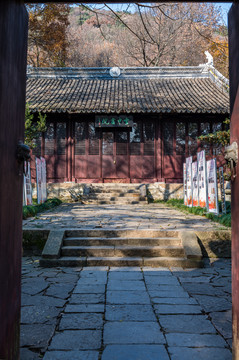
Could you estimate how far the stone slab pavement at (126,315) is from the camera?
2223 millimetres

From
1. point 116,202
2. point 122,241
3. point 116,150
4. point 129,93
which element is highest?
point 129,93

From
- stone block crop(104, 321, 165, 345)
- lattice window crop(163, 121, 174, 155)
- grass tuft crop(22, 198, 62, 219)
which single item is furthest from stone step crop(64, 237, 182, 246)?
lattice window crop(163, 121, 174, 155)

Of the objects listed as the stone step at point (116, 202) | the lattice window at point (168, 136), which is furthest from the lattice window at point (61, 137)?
the lattice window at point (168, 136)

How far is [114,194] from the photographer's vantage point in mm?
12953

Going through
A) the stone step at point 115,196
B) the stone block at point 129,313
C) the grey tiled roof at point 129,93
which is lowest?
the stone block at point 129,313

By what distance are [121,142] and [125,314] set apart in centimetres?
1193

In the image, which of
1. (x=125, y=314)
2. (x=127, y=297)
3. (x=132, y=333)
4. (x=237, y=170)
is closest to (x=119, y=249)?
(x=127, y=297)

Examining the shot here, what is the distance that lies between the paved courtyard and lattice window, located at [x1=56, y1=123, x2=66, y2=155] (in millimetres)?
10366

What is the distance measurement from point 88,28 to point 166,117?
30720mm

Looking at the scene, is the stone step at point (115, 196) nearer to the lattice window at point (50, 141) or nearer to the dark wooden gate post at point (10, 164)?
the lattice window at point (50, 141)

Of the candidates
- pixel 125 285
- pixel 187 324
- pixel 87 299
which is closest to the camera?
pixel 187 324

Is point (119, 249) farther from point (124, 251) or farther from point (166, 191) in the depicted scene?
point (166, 191)

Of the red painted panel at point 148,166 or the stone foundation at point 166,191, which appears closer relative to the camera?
the stone foundation at point 166,191

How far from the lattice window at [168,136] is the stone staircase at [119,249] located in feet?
30.2
